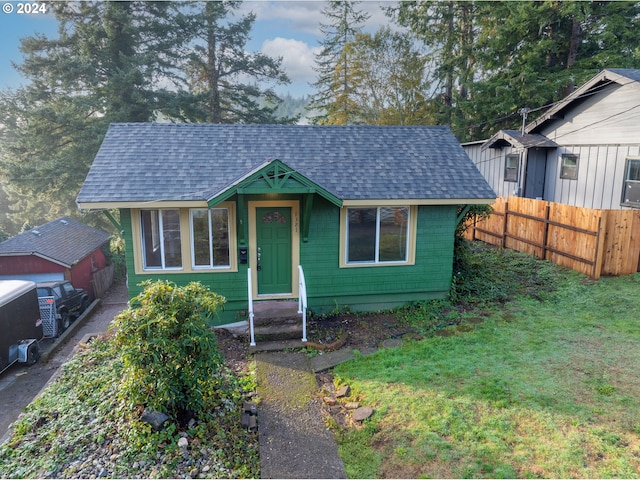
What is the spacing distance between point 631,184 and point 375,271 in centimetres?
935

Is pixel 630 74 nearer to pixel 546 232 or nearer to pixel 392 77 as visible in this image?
pixel 546 232

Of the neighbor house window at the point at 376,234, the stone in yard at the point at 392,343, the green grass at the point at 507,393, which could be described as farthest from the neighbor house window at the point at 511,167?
the stone in yard at the point at 392,343

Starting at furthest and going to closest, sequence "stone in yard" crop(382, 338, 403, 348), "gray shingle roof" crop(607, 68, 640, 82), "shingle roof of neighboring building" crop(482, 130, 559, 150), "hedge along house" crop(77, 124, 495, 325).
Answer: "shingle roof of neighboring building" crop(482, 130, 559, 150) < "gray shingle roof" crop(607, 68, 640, 82) < "hedge along house" crop(77, 124, 495, 325) < "stone in yard" crop(382, 338, 403, 348)

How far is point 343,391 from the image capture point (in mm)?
6258

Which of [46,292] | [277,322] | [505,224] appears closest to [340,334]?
[277,322]

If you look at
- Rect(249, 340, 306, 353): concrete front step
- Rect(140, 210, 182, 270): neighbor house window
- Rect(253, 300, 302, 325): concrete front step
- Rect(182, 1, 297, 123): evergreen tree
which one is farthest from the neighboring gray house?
Rect(182, 1, 297, 123): evergreen tree

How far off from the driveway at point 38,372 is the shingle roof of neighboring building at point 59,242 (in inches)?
90.0

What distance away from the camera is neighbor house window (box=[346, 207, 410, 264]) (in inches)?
367

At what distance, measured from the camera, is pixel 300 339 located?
8.14m

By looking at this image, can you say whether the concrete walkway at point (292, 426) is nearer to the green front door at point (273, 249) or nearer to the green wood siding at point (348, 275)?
the green wood siding at point (348, 275)

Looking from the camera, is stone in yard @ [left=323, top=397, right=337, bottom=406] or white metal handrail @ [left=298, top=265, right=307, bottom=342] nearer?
stone in yard @ [left=323, top=397, right=337, bottom=406]

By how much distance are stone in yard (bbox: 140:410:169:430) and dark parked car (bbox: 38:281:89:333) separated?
911cm

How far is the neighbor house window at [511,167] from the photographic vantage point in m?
17.7

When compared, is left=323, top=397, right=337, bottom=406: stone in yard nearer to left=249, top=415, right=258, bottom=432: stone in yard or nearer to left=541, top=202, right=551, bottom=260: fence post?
left=249, top=415, right=258, bottom=432: stone in yard
